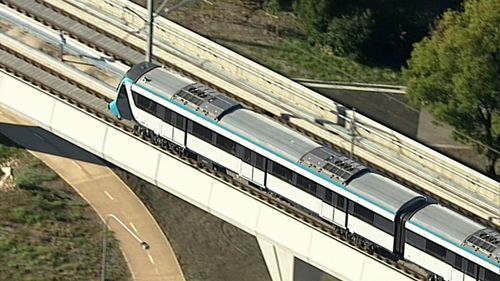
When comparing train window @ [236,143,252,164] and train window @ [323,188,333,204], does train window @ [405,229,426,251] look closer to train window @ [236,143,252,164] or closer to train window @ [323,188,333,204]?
train window @ [323,188,333,204]

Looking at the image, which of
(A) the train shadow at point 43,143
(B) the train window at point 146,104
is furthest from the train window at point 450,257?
(A) the train shadow at point 43,143

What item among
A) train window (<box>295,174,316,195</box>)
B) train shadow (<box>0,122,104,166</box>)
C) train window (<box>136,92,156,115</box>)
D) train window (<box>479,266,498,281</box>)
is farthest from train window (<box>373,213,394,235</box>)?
train shadow (<box>0,122,104,166</box>)

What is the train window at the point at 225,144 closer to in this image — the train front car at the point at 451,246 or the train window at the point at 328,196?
the train window at the point at 328,196

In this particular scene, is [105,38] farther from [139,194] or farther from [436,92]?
[436,92]

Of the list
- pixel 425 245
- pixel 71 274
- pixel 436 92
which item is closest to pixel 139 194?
pixel 71 274

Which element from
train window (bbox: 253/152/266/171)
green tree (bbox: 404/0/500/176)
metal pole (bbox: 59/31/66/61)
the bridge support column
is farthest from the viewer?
metal pole (bbox: 59/31/66/61)
